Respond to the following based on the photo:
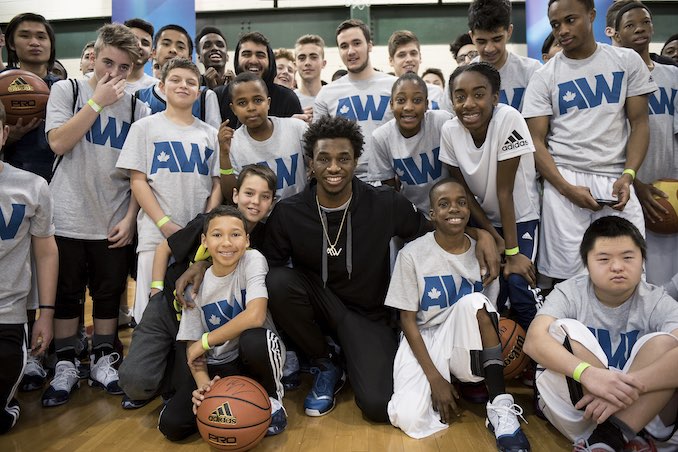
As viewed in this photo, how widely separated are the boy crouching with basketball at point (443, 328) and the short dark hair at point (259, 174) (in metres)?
0.78

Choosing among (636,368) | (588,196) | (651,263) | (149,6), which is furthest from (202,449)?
(149,6)

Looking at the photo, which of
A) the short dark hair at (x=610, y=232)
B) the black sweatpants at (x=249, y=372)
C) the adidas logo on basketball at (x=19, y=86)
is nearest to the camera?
the short dark hair at (x=610, y=232)

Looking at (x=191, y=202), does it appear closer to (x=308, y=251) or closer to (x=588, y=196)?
(x=308, y=251)

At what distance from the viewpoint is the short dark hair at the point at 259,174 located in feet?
9.10

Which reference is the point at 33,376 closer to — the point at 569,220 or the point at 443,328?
the point at 443,328

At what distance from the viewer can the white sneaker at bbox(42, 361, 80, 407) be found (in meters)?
2.68

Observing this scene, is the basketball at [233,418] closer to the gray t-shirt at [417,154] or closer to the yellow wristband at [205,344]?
the yellow wristband at [205,344]

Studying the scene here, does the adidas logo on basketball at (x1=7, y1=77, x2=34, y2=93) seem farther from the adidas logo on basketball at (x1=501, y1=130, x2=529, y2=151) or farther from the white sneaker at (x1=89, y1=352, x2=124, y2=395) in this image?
the adidas logo on basketball at (x1=501, y1=130, x2=529, y2=151)

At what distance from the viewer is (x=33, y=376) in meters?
2.93

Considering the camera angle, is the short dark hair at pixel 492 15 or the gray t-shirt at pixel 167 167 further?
the short dark hair at pixel 492 15

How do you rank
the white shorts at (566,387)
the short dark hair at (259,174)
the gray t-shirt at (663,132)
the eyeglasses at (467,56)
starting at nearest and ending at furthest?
1. the white shorts at (566,387)
2. the short dark hair at (259,174)
3. the gray t-shirt at (663,132)
4. the eyeglasses at (467,56)

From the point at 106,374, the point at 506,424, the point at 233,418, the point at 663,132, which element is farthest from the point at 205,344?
the point at 663,132

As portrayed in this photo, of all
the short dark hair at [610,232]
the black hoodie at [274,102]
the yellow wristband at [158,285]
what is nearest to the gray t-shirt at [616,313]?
the short dark hair at [610,232]

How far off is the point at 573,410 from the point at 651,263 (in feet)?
4.62
